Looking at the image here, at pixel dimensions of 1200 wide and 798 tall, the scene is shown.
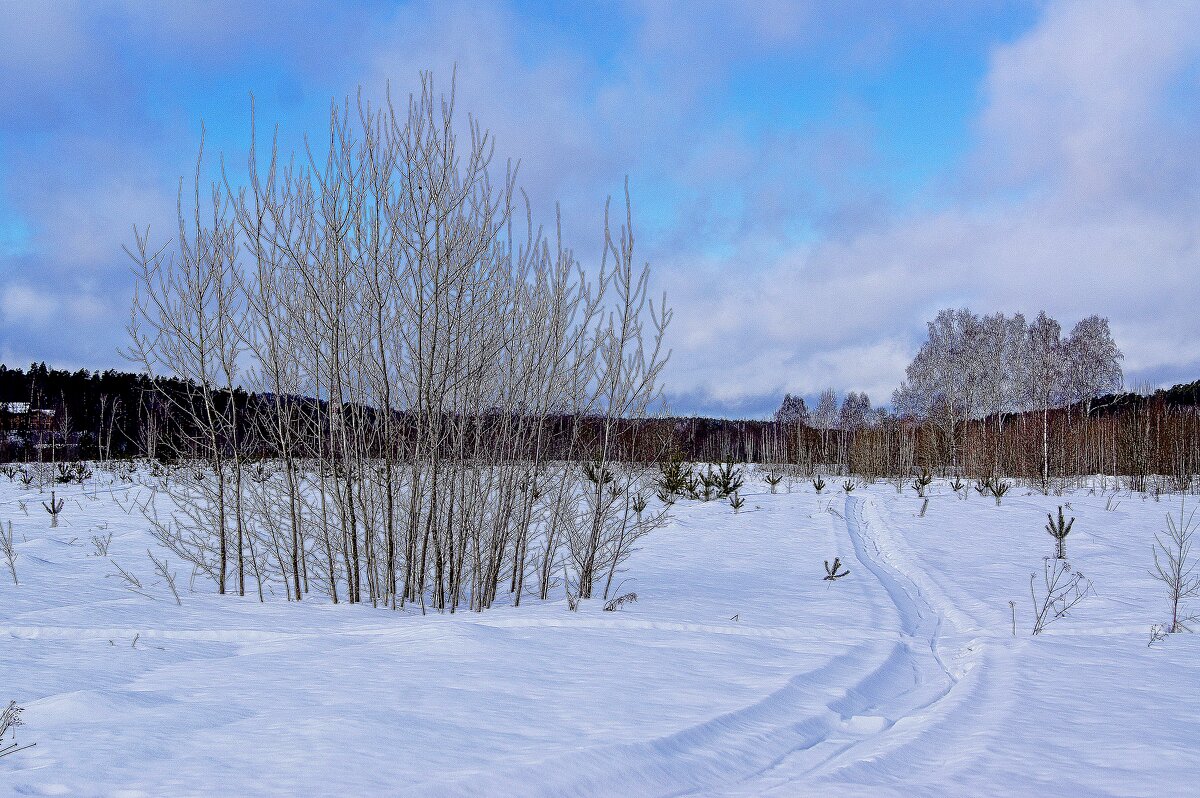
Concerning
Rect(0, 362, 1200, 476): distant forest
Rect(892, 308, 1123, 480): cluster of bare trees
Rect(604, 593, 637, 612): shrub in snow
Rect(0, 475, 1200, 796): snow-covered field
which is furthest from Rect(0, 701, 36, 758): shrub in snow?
Rect(892, 308, 1123, 480): cluster of bare trees

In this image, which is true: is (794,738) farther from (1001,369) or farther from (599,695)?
(1001,369)

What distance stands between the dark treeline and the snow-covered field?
4.79ft

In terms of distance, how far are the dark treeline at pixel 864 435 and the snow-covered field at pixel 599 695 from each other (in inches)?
57.5

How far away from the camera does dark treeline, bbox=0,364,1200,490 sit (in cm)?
572

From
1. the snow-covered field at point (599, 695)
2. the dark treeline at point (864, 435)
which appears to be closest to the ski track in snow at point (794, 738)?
the snow-covered field at point (599, 695)

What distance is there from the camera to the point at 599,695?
290cm

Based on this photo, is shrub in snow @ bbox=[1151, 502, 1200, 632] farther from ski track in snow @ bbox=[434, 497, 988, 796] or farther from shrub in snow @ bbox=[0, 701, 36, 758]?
shrub in snow @ bbox=[0, 701, 36, 758]

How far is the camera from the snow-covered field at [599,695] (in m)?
2.12

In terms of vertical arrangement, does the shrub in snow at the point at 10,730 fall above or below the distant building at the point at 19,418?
below

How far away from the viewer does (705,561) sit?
818 cm

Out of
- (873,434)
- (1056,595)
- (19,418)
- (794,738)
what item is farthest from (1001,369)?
(19,418)

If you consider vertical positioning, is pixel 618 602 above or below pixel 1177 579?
below

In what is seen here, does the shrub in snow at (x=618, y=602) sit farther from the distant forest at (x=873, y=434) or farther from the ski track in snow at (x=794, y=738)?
the distant forest at (x=873, y=434)

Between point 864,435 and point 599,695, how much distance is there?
27685 millimetres
